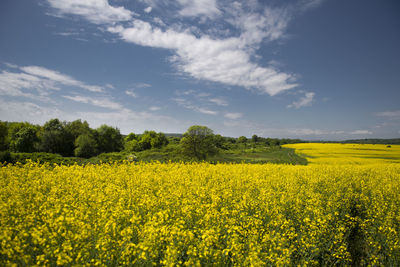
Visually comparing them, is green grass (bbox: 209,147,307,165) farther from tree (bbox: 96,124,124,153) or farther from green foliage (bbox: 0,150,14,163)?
tree (bbox: 96,124,124,153)

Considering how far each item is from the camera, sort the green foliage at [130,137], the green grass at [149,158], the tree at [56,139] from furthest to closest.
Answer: the green foliage at [130,137], the tree at [56,139], the green grass at [149,158]

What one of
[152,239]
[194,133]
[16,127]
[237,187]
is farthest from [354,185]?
[16,127]

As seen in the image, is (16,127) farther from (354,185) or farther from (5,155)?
(354,185)

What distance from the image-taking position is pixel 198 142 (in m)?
24.4

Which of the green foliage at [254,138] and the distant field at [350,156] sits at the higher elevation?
the green foliage at [254,138]

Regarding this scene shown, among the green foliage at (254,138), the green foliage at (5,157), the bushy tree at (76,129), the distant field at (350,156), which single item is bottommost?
the distant field at (350,156)

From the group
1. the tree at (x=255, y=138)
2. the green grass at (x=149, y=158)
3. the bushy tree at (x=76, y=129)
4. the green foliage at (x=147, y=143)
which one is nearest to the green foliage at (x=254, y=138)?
the tree at (x=255, y=138)

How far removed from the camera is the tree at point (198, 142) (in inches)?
952

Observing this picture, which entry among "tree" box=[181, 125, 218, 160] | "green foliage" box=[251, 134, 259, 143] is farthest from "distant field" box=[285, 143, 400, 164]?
"green foliage" box=[251, 134, 259, 143]

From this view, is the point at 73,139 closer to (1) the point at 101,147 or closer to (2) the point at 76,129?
(2) the point at 76,129

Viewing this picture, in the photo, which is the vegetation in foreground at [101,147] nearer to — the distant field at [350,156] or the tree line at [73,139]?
the tree line at [73,139]

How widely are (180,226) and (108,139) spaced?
216ft

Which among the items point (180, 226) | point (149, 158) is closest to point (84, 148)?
point (149, 158)

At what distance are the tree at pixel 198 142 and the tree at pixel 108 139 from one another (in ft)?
148
